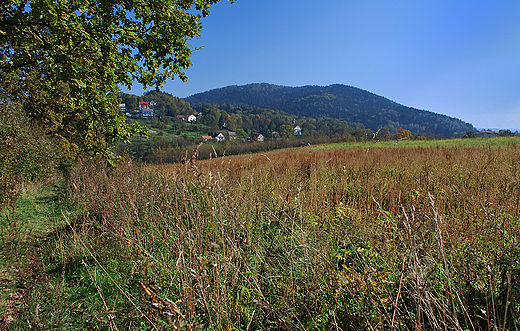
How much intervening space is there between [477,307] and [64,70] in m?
7.13

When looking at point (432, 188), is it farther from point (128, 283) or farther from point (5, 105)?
point (5, 105)

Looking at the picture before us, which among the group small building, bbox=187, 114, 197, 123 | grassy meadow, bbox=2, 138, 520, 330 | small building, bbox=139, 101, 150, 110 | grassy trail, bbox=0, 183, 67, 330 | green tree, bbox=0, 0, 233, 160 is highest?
small building, bbox=139, 101, 150, 110

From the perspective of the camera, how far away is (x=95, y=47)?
4973mm

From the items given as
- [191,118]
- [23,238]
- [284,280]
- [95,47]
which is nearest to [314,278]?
[284,280]

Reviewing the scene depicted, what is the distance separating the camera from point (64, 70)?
5.09m

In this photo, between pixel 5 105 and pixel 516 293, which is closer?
pixel 516 293

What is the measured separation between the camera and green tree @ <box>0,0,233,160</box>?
4.86 metres

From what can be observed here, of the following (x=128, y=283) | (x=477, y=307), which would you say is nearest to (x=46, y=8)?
(x=128, y=283)

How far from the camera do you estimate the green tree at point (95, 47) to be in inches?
191

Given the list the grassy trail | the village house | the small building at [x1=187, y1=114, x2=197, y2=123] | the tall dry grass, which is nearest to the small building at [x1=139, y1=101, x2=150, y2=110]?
the village house

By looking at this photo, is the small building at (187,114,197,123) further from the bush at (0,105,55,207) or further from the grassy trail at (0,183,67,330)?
the grassy trail at (0,183,67,330)

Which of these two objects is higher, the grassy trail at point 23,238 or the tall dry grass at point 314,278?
the tall dry grass at point 314,278

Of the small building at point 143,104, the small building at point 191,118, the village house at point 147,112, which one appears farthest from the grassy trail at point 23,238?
the small building at point 143,104

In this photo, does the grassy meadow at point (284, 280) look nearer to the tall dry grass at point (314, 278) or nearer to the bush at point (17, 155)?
the tall dry grass at point (314, 278)
